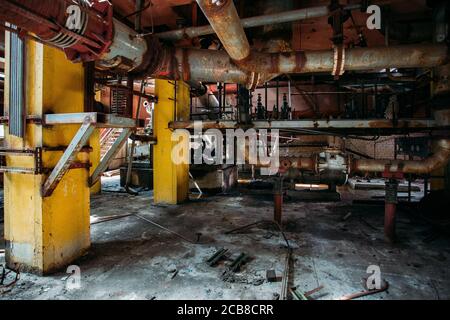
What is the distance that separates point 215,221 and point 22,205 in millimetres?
3034

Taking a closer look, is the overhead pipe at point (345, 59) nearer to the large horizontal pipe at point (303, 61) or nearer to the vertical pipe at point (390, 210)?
the large horizontal pipe at point (303, 61)

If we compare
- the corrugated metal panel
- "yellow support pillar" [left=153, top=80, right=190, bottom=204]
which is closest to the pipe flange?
the corrugated metal panel

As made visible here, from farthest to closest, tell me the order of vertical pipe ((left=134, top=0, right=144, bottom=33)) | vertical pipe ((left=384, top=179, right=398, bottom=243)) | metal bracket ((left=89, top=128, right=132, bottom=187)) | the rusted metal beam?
the rusted metal beam → vertical pipe ((left=384, top=179, right=398, bottom=243)) → metal bracket ((left=89, top=128, right=132, bottom=187)) → vertical pipe ((left=134, top=0, right=144, bottom=33))

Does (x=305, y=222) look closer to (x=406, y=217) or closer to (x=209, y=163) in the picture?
(x=406, y=217)

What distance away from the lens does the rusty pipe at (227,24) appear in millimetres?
1843

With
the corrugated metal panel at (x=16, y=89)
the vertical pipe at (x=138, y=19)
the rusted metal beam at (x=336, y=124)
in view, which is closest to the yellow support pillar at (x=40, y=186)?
the corrugated metal panel at (x=16, y=89)

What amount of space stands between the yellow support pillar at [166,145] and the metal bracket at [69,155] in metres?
3.53

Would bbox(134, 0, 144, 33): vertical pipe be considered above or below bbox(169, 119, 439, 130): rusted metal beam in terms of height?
above

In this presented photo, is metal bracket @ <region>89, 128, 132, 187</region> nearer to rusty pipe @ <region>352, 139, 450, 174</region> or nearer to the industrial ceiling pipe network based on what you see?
the industrial ceiling pipe network

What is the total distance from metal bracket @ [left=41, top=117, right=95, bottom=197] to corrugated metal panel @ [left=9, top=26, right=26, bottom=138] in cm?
61

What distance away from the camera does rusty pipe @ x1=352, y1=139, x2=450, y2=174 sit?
13.6 ft

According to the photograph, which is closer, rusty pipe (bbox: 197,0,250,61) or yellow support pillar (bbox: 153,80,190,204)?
rusty pipe (bbox: 197,0,250,61)

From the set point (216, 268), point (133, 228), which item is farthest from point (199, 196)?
point (216, 268)

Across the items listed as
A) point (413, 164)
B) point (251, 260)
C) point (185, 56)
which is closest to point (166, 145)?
point (185, 56)
